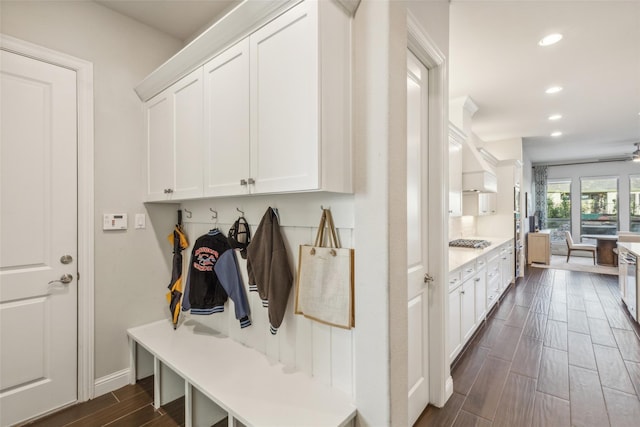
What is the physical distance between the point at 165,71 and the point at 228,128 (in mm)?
848

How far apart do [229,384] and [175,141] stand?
5.31ft

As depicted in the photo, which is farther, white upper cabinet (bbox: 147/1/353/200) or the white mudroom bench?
the white mudroom bench

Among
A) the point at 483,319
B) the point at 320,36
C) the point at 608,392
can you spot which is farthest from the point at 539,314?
the point at 320,36

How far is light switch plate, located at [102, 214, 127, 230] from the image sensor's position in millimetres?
2146

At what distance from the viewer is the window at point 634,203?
8039mm

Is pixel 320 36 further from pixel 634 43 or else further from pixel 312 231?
pixel 634 43

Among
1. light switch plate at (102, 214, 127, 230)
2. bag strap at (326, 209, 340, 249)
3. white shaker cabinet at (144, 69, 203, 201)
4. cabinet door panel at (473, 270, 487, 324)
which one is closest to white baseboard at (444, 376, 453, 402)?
cabinet door panel at (473, 270, 487, 324)

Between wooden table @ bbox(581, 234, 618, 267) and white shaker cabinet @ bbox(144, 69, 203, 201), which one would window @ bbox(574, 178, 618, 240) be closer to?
wooden table @ bbox(581, 234, 618, 267)

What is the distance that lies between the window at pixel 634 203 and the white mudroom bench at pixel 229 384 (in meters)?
11.2

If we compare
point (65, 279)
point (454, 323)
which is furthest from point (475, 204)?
point (65, 279)

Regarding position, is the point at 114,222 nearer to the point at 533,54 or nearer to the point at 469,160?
the point at 469,160

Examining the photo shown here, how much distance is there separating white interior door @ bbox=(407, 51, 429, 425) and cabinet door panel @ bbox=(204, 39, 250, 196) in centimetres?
95

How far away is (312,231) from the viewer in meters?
1.52

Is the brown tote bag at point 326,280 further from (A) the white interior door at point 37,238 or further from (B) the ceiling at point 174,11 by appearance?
(B) the ceiling at point 174,11
